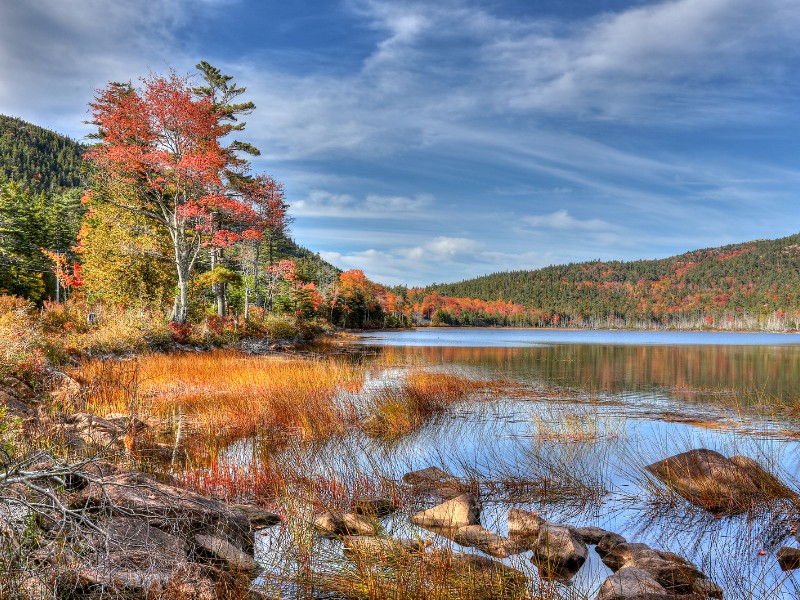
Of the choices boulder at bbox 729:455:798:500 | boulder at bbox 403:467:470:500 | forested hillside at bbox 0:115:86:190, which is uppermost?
forested hillside at bbox 0:115:86:190

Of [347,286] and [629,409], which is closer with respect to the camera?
[629,409]

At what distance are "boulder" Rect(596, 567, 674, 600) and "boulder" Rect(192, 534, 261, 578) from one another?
9.56ft

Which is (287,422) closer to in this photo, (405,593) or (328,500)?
(328,500)

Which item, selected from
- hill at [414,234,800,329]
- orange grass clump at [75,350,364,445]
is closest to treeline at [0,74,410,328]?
orange grass clump at [75,350,364,445]

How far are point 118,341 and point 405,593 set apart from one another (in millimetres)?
16134

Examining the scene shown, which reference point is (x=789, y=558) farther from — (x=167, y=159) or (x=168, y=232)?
(x=168, y=232)

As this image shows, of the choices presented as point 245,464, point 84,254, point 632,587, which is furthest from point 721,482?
point 84,254

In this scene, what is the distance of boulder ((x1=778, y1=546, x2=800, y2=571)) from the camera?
448cm

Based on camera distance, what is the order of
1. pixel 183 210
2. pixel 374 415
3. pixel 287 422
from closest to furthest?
1. pixel 287 422
2. pixel 374 415
3. pixel 183 210

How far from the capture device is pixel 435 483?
258 inches

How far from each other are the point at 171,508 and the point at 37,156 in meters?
158

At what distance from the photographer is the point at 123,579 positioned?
3.18 meters

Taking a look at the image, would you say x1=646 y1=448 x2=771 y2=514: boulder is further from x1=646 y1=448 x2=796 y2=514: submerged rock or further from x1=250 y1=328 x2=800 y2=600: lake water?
x1=250 y1=328 x2=800 y2=600: lake water

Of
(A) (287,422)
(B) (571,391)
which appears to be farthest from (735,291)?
(A) (287,422)
